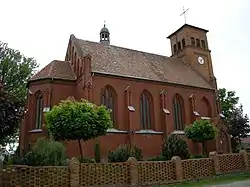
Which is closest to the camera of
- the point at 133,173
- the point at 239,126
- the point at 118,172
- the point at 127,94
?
the point at 118,172

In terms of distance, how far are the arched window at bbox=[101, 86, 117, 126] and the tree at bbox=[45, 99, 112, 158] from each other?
583cm

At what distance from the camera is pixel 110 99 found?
1108 inches

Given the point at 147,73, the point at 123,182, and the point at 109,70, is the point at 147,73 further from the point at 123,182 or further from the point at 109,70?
the point at 123,182

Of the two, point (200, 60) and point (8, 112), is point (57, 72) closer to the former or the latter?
point (8, 112)

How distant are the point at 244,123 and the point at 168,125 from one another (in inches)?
550

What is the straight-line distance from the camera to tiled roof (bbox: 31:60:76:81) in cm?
2819

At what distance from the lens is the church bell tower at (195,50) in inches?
1544

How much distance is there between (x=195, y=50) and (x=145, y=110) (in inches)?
605

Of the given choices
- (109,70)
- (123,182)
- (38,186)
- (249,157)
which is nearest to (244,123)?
(249,157)

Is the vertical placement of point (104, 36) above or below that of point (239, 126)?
above

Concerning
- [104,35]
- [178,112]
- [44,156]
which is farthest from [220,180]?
[104,35]

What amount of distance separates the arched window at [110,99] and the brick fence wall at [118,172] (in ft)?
38.0

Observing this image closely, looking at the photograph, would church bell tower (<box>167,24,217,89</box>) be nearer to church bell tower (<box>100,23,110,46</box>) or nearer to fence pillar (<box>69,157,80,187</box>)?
church bell tower (<box>100,23,110,46</box>)

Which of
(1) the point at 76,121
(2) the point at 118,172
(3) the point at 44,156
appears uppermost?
(1) the point at 76,121
